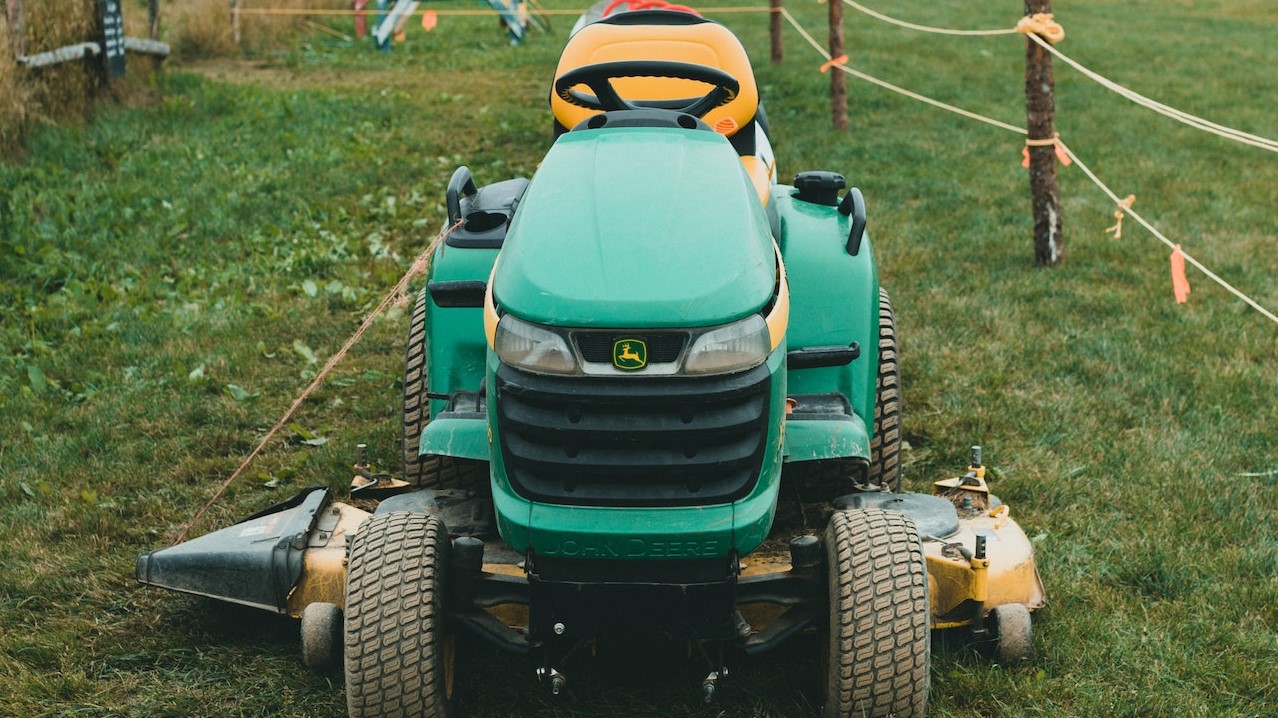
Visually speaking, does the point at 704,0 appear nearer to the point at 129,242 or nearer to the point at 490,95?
the point at 490,95

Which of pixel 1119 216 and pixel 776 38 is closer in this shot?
pixel 1119 216

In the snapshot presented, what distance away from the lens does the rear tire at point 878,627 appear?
2.86 metres

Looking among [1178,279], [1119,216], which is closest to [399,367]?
[1178,279]

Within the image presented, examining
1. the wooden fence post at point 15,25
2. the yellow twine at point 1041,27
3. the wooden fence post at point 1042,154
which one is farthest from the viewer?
the wooden fence post at point 15,25

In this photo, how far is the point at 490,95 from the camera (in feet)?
41.7

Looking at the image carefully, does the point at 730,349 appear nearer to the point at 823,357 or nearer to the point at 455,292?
the point at 823,357

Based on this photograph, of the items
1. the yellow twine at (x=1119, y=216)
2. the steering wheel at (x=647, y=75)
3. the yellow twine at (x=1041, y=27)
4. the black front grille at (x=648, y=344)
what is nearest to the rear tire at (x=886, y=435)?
the steering wheel at (x=647, y=75)

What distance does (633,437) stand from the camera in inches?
108

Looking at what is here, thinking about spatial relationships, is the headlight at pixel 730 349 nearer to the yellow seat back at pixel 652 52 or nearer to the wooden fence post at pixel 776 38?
the yellow seat back at pixel 652 52

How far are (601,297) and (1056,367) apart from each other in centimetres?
344

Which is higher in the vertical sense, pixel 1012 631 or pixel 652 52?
pixel 652 52

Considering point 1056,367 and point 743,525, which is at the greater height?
point 743,525

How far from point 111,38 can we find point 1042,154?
7016 millimetres

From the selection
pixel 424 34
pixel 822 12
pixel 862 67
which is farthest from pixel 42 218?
pixel 822 12
